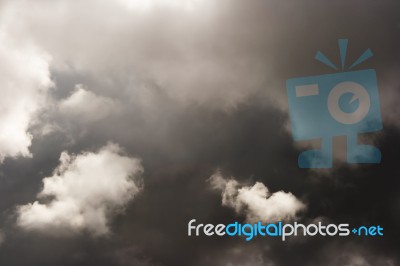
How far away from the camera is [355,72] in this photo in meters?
30.2

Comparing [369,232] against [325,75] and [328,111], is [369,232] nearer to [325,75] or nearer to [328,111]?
[328,111]

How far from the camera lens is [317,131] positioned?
3025 centimetres

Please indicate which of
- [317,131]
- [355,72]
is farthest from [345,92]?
[317,131]

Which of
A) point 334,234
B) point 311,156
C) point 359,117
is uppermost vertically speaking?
point 359,117

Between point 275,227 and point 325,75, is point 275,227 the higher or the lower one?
the lower one

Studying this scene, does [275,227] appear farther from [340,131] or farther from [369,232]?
[340,131]

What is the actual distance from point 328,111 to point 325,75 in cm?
257

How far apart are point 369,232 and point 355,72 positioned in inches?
431

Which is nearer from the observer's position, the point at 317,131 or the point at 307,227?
the point at 307,227

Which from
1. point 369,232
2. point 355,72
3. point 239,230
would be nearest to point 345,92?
point 355,72

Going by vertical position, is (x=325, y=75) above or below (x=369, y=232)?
above

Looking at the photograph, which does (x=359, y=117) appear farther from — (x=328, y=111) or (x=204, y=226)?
(x=204, y=226)

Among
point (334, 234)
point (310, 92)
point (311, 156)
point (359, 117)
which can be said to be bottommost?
point (334, 234)

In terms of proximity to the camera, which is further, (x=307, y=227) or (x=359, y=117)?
(x=359, y=117)
